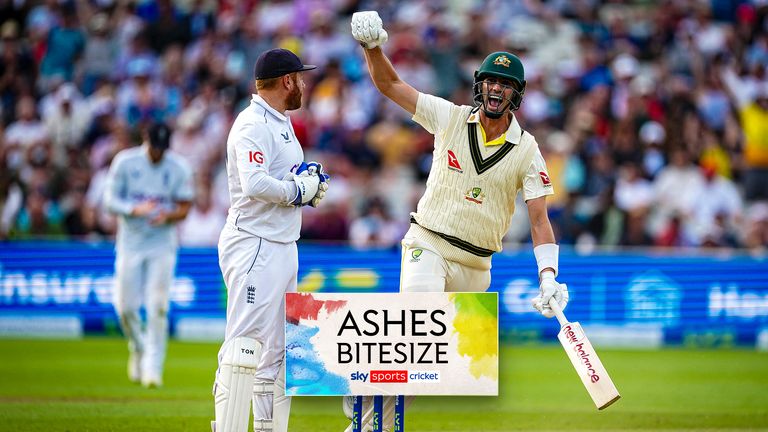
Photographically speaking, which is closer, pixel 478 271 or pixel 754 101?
pixel 478 271

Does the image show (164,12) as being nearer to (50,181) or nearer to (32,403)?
(50,181)

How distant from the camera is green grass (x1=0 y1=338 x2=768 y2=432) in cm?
965

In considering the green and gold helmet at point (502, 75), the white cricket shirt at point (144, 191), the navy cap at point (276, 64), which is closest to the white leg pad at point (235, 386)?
the navy cap at point (276, 64)

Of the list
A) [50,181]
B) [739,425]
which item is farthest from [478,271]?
[50,181]

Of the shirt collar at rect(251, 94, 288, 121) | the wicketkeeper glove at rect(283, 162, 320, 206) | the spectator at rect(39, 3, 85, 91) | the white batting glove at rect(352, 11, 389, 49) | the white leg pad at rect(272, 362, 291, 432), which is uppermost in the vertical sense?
the spectator at rect(39, 3, 85, 91)

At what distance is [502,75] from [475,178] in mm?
650

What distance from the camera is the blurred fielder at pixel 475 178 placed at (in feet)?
25.2

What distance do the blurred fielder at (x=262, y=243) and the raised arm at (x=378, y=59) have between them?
0.45 m

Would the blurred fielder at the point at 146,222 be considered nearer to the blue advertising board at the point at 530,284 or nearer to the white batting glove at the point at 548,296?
the blue advertising board at the point at 530,284

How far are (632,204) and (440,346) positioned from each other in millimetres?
10825

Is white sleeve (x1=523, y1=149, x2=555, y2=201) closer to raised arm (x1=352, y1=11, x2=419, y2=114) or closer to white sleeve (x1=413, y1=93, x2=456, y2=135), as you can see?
white sleeve (x1=413, y1=93, x2=456, y2=135)

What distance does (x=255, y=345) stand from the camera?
723cm

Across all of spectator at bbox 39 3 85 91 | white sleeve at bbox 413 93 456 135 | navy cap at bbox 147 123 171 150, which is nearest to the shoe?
navy cap at bbox 147 123 171 150
